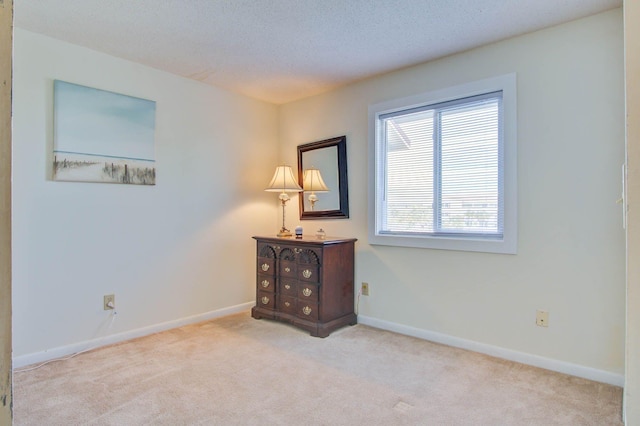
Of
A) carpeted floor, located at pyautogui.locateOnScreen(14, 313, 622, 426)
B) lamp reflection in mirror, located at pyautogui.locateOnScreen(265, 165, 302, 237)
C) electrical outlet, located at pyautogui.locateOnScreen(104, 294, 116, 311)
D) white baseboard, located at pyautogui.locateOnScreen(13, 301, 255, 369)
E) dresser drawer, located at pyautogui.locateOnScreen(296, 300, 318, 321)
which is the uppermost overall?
lamp reflection in mirror, located at pyautogui.locateOnScreen(265, 165, 302, 237)

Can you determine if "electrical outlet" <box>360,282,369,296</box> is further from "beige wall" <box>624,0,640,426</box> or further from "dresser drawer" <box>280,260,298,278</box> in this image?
"beige wall" <box>624,0,640,426</box>

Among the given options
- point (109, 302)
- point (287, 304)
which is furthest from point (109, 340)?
Answer: point (287, 304)

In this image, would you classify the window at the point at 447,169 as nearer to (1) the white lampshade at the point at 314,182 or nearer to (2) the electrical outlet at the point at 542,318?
(2) the electrical outlet at the point at 542,318

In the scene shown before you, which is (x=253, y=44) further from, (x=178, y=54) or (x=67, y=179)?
(x=67, y=179)

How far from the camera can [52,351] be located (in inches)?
101

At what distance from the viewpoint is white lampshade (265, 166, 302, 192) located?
3559 millimetres

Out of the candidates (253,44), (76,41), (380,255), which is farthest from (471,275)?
(76,41)

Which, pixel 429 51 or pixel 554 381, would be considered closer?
pixel 554 381

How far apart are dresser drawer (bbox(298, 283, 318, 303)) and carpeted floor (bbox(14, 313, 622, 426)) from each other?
1.24 feet

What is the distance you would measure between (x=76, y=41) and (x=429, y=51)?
259 centimetres

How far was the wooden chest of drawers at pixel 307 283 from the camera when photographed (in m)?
3.10

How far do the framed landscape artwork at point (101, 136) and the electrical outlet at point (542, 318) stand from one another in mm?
3105

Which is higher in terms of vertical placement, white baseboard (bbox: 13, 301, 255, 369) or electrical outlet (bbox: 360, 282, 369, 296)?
electrical outlet (bbox: 360, 282, 369, 296)

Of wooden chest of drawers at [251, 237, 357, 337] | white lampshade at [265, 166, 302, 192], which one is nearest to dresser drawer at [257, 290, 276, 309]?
wooden chest of drawers at [251, 237, 357, 337]
